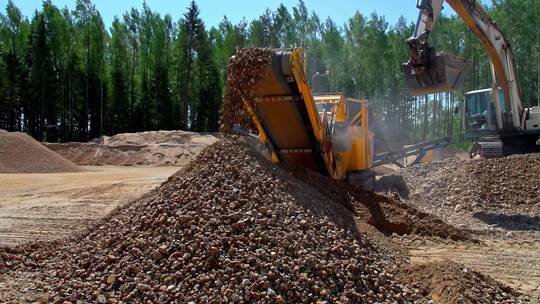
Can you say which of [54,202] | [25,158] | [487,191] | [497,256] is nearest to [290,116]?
[497,256]

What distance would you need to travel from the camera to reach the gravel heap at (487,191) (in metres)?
9.13

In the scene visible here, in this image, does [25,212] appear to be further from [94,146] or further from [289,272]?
[94,146]

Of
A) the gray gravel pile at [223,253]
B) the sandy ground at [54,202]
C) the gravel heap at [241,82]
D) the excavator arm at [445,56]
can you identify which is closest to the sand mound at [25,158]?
the sandy ground at [54,202]

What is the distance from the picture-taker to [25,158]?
18344mm

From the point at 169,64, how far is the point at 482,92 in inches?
1041

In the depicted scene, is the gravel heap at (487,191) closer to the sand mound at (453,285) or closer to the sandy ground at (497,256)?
the sandy ground at (497,256)

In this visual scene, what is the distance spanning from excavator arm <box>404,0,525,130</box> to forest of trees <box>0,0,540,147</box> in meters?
18.0

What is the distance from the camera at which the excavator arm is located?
9.48m

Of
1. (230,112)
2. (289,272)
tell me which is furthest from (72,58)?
(289,272)

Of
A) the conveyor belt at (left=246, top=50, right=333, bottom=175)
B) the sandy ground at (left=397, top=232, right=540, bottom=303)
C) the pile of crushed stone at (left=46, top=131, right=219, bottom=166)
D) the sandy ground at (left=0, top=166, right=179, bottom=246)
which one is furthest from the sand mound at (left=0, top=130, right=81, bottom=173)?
the sandy ground at (left=397, top=232, right=540, bottom=303)

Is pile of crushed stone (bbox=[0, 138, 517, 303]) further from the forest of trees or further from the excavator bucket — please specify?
the forest of trees

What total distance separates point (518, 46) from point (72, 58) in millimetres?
28214

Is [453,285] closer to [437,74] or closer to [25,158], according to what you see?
[437,74]

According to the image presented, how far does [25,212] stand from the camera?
367 inches
